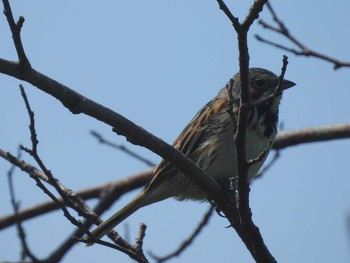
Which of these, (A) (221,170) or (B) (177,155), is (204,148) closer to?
(A) (221,170)

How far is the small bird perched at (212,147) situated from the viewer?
585 cm

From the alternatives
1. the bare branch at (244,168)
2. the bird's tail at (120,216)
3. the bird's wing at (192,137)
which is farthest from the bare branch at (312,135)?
the bare branch at (244,168)

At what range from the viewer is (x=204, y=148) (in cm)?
605

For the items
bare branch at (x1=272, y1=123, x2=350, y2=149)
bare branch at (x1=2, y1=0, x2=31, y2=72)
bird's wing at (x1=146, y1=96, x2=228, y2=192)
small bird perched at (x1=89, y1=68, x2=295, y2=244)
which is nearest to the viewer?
bare branch at (x1=2, y1=0, x2=31, y2=72)

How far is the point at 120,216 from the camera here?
5.84 metres

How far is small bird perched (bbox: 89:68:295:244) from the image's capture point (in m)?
5.85

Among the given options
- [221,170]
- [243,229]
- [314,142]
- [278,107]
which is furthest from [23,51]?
[314,142]

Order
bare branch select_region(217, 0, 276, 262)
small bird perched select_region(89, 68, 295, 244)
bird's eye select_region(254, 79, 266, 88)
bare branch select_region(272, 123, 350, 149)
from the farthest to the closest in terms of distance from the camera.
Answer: bare branch select_region(272, 123, 350, 149) → bird's eye select_region(254, 79, 266, 88) → small bird perched select_region(89, 68, 295, 244) → bare branch select_region(217, 0, 276, 262)

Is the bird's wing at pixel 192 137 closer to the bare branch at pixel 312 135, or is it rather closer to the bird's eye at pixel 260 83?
the bird's eye at pixel 260 83

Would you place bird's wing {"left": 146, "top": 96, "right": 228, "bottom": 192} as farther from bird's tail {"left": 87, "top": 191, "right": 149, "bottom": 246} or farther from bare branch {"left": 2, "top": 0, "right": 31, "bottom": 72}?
bare branch {"left": 2, "top": 0, "right": 31, "bottom": 72}

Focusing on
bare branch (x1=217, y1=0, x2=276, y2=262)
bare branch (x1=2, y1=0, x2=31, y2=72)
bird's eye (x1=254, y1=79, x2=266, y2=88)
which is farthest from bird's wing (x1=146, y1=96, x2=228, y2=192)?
bare branch (x1=2, y1=0, x2=31, y2=72)

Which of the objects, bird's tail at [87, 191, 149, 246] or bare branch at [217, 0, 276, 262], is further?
bird's tail at [87, 191, 149, 246]

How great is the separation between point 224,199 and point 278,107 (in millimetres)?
1872

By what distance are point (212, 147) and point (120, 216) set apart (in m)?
0.88
